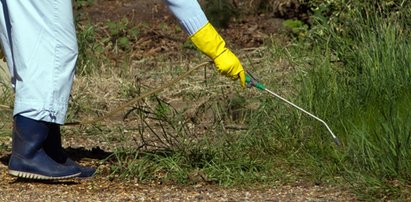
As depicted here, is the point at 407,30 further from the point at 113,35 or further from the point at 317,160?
the point at 113,35

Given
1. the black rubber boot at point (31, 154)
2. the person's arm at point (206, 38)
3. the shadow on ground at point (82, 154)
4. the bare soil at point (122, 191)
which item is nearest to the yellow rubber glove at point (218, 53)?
the person's arm at point (206, 38)

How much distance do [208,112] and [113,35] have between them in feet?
7.85

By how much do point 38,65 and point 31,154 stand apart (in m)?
0.44

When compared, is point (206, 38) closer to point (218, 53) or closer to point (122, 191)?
point (218, 53)

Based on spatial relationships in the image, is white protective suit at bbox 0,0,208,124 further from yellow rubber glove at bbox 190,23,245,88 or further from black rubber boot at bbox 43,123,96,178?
black rubber boot at bbox 43,123,96,178

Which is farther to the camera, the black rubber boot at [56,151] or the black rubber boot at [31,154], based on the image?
the black rubber boot at [56,151]

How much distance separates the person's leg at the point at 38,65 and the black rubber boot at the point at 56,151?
227 mm

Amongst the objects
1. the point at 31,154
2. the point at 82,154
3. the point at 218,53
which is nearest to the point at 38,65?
the point at 31,154

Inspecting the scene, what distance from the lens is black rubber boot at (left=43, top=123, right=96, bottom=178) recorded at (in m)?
6.31

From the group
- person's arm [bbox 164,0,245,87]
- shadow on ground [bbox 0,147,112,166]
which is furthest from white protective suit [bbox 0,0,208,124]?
shadow on ground [bbox 0,147,112,166]

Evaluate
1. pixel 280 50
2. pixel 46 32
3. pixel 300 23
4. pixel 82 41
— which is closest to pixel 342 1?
pixel 280 50

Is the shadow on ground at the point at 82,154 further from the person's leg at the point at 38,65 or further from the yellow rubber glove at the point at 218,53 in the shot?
the yellow rubber glove at the point at 218,53

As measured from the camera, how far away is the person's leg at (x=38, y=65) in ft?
19.6

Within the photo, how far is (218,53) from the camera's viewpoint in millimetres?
5926
